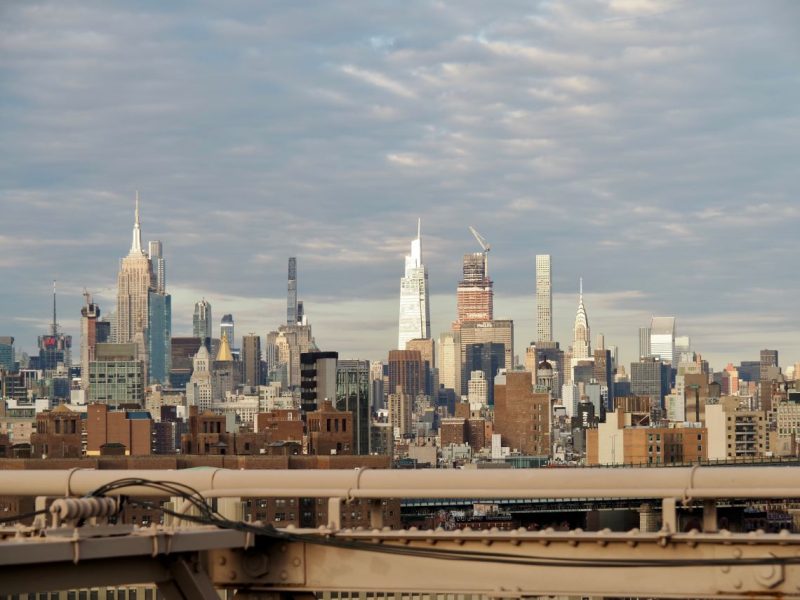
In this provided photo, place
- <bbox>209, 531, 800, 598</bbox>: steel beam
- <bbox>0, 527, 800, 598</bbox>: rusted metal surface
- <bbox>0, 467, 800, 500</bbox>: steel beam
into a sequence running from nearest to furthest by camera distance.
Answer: <bbox>0, 527, 800, 598</bbox>: rusted metal surface
<bbox>209, 531, 800, 598</bbox>: steel beam
<bbox>0, 467, 800, 500</bbox>: steel beam

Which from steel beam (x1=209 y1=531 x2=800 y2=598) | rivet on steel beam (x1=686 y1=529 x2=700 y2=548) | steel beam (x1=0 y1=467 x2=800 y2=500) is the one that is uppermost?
steel beam (x1=0 y1=467 x2=800 y2=500)

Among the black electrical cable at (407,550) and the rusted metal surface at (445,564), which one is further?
the black electrical cable at (407,550)

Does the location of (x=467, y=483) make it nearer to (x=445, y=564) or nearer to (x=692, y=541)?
(x=445, y=564)

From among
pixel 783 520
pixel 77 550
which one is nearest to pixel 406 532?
pixel 77 550

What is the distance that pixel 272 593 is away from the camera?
1427 centimetres

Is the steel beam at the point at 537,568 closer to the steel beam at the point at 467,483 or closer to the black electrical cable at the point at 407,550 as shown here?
the black electrical cable at the point at 407,550

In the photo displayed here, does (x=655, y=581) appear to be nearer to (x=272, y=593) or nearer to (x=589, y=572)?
(x=589, y=572)

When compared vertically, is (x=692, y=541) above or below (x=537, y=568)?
above

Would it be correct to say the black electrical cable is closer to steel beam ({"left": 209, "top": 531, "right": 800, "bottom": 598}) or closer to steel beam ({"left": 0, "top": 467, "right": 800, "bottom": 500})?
steel beam ({"left": 209, "top": 531, "right": 800, "bottom": 598})

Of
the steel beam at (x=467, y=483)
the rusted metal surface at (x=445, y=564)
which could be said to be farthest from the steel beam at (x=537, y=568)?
the steel beam at (x=467, y=483)

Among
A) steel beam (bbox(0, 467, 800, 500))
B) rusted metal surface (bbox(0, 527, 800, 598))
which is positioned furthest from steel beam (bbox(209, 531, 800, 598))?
steel beam (bbox(0, 467, 800, 500))

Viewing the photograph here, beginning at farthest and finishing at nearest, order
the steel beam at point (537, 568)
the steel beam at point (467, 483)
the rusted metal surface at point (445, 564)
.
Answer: the steel beam at point (467, 483), the steel beam at point (537, 568), the rusted metal surface at point (445, 564)

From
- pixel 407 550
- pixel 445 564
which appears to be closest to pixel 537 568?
pixel 445 564

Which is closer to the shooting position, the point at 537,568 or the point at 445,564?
the point at 537,568
